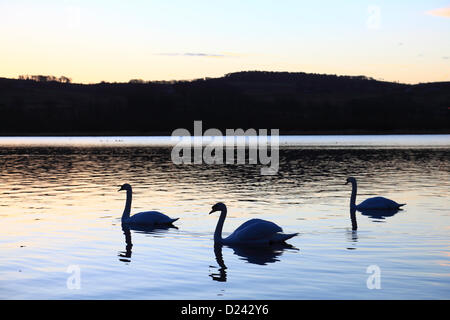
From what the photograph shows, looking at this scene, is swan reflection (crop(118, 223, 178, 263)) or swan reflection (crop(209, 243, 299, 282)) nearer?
swan reflection (crop(209, 243, 299, 282))

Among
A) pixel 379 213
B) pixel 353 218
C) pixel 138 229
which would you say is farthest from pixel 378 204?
pixel 138 229

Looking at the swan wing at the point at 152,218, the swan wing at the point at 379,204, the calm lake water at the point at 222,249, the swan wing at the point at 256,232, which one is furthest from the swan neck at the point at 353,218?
the swan wing at the point at 152,218

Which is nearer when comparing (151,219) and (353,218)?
(151,219)

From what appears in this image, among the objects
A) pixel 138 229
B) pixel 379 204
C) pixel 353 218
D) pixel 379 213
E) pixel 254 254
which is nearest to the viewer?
pixel 254 254

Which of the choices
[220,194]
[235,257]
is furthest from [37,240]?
[220,194]

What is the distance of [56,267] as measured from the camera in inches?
650

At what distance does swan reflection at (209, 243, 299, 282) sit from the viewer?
16219 millimetres

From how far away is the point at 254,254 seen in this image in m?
18.2

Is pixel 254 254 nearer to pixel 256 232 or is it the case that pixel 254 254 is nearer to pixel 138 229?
pixel 256 232

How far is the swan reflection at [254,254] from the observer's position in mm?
16219

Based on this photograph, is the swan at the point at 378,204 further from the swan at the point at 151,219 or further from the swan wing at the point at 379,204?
the swan at the point at 151,219

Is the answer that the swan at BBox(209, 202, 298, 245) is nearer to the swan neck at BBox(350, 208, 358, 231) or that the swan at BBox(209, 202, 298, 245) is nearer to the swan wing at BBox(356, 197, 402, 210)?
the swan neck at BBox(350, 208, 358, 231)

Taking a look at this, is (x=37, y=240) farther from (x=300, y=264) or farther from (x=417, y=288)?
(x=417, y=288)

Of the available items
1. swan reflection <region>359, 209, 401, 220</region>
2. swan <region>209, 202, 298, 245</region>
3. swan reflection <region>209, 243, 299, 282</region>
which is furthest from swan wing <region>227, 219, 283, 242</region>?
swan reflection <region>359, 209, 401, 220</region>
